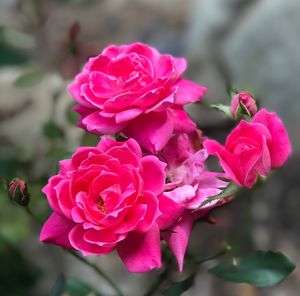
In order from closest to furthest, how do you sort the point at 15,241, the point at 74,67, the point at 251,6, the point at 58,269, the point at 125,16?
the point at 74,67
the point at 15,241
the point at 58,269
the point at 251,6
the point at 125,16

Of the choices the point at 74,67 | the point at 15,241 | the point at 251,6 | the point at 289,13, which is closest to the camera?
the point at 74,67

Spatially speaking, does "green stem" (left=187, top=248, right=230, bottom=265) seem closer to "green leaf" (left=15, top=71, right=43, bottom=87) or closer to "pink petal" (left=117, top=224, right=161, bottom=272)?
"pink petal" (left=117, top=224, right=161, bottom=272)

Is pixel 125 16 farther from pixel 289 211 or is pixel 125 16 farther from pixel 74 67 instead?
pixel 74 67

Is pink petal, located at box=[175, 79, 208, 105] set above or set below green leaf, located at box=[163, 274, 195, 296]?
above

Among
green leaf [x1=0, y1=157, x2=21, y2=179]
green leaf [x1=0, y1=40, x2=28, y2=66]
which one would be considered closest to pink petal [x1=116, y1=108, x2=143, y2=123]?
green leaf [x1=0, y1=157, x2=21, y2=179]

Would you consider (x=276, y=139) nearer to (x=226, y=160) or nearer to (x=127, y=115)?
(x=226, y=160)

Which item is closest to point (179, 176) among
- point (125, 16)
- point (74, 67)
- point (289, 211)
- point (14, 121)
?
point (74, 67)

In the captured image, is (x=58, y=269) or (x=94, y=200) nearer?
(x=94, y=200)
